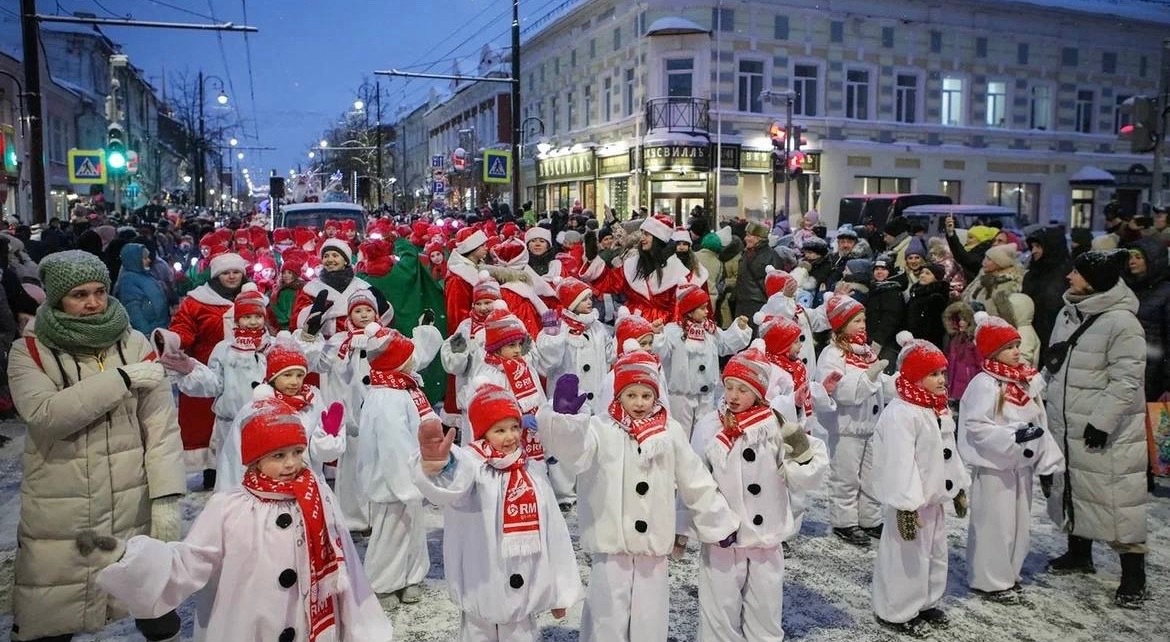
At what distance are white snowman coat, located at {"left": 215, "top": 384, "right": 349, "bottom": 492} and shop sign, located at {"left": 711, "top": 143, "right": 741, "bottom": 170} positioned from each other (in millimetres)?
24391

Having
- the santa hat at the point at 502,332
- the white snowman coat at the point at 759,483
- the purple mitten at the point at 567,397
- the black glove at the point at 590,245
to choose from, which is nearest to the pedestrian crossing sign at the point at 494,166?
the black glove at the point at 590,245

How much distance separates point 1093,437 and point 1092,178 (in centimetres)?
3183

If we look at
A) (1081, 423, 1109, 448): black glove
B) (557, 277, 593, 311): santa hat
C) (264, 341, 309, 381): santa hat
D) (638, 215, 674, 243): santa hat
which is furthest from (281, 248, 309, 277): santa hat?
(1081, 423, 1109, 448): black glove

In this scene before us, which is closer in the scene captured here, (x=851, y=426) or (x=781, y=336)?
(x=781, y=336)

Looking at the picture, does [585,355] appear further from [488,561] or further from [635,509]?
[488,561]

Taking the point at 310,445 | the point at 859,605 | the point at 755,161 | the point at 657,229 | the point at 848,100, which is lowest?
the point at 859,605

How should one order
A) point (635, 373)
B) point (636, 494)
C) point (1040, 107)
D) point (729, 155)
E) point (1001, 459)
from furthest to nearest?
point (1040, 107) → point (729, 155) → point (1001, 459) → point (635, 373) → point (636, 494)

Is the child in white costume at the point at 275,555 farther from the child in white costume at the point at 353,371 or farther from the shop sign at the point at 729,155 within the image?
the shop sign at the point at 729,155

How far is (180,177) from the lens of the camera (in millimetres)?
79375

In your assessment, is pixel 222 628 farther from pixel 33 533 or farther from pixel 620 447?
pixel 620 447

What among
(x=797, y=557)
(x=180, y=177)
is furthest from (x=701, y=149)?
(x=180, y=177)

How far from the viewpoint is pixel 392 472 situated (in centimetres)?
521

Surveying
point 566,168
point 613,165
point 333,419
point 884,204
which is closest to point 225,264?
point 333,419

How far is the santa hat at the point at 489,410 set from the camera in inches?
151
